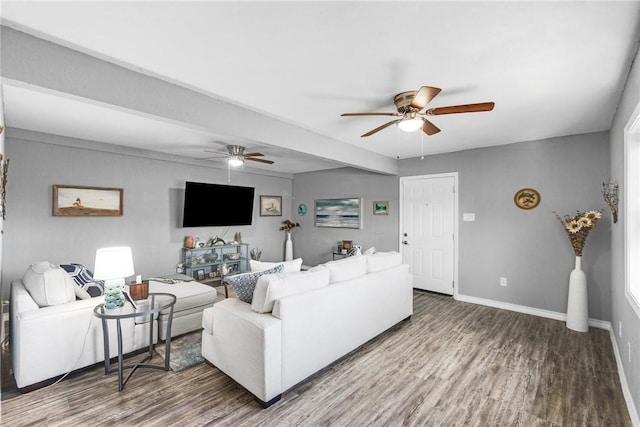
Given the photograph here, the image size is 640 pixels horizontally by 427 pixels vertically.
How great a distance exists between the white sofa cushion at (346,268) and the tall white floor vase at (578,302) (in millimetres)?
2543

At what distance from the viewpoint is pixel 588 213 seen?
3508mm

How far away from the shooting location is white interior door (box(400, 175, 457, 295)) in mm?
4973

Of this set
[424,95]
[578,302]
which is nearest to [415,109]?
[424,95]

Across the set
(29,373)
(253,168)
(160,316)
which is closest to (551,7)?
(160,316)

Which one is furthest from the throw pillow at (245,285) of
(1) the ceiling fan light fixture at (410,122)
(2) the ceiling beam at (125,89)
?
(1) the ceiling fan light fixture at (410,122)

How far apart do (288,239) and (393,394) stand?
5.17 meters

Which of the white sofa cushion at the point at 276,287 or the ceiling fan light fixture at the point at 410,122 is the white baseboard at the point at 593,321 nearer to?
the white sofa cushion at the point at 276,287

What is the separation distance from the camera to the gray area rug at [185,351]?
2.78 m

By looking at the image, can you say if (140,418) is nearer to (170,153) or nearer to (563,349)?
(563,349)

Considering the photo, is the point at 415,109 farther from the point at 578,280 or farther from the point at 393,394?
the point at 578,280

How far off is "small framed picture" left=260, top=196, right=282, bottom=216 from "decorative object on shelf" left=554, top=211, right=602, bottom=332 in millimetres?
5350

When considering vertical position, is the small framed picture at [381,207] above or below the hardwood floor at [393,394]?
above

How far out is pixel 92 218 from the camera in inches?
177

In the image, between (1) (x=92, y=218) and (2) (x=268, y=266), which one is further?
(1) (x=92, y=218)
